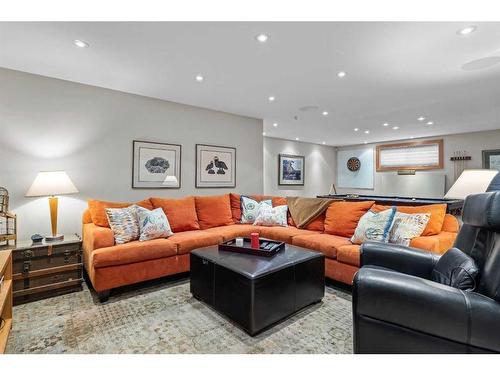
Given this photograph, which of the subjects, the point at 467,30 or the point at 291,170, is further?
the point at 291,170

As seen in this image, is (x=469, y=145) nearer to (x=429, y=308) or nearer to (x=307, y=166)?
(x=307, y=166)

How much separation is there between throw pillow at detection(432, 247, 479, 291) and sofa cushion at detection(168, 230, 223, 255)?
223 centimetres

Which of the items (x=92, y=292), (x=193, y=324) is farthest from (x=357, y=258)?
(x=92, y=292)

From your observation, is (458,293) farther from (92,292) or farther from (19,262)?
(19,262)

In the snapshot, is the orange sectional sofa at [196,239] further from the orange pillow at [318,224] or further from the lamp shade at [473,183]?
the lamp shade at [473,183]

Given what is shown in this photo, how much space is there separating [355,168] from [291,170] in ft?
8.00

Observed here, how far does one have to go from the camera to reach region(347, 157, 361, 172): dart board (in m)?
8.47

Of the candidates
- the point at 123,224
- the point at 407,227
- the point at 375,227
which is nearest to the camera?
the point at 407,227

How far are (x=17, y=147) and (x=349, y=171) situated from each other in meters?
8.33

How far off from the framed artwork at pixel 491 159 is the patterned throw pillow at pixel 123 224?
758 cm

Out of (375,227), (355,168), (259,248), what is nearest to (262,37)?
(259,248)

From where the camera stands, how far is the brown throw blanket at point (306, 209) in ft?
11.6

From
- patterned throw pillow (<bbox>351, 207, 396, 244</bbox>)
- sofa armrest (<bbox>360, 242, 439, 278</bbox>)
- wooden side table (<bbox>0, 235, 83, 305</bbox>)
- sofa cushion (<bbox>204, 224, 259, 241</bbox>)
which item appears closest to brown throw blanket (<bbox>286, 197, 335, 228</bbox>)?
sofa cushion (<bbox>204, 224, 259, 241</bbox>)

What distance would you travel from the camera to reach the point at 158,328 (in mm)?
1997
